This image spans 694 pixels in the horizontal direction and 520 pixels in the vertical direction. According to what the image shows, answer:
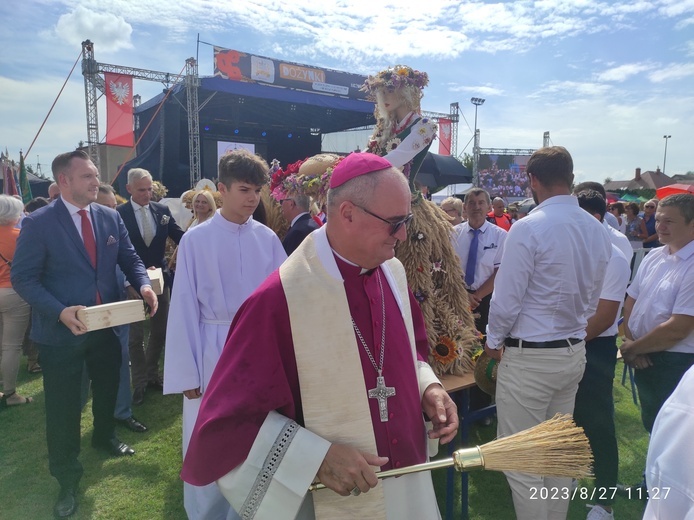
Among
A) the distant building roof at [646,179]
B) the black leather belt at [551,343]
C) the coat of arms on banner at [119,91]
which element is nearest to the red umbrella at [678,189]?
the black leather belt at [551,343]

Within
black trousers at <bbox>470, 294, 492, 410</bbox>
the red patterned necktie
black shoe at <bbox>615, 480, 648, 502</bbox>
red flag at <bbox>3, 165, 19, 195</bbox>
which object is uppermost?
red flag at <bbox>3, 165, 19, 195</bbox>

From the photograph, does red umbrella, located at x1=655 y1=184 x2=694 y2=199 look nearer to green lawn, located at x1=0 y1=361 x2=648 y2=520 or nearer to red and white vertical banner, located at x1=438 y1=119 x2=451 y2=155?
green lawn, located at x1=0 y1=361 x2=648 y2=520

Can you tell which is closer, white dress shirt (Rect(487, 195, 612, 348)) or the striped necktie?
white dress shirt (Rect(487, 195, 612, 348))

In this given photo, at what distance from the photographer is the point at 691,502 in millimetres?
896

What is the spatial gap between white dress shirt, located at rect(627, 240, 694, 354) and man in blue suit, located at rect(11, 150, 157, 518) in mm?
3732

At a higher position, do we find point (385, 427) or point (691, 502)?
point (691, 502)

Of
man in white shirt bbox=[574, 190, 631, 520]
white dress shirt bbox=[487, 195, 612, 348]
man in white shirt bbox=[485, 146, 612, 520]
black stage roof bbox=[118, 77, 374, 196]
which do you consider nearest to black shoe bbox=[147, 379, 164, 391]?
man in white shirt bbox=[485, 146, 612, 520]

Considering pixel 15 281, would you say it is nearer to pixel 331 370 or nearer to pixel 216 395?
pixel 216 395

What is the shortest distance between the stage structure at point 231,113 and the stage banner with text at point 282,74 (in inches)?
1.4

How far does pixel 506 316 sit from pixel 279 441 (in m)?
1.82

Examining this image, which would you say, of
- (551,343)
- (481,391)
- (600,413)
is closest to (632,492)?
(600,413)

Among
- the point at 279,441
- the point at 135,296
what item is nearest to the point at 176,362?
Answer: the point at 279,441

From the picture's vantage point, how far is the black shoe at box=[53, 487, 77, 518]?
3.31m

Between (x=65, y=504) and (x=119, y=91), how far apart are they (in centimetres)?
1488
